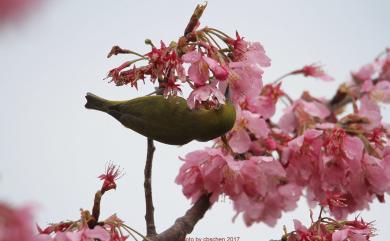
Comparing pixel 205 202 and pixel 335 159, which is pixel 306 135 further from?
pixel 205 202

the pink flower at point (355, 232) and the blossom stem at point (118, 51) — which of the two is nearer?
the blossom stem at point (118, 51)

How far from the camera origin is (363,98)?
3.23m

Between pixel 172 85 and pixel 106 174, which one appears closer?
pixel 172 85

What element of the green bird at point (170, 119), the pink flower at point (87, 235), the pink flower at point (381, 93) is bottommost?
the pink flower at point (87, 235)

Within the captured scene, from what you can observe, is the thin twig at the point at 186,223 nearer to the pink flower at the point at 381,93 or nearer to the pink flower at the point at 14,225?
the pink flower at the point at 14,225

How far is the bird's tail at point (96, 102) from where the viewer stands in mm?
1379

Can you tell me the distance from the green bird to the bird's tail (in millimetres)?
48

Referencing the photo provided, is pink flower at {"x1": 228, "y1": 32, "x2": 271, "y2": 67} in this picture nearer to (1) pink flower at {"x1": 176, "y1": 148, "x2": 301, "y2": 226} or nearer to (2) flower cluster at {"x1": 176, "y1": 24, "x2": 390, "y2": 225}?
(2) flower cluster at {"x1": 176, "y1": 24, "x2": 390, "y2": 225}

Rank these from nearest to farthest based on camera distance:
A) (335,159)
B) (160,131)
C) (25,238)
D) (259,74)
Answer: (25,238) < (160,131) < (259,74) < (335,159)

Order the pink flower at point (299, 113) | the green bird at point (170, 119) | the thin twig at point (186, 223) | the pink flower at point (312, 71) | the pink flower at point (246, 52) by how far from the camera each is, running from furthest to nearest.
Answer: the pink flower at point (312, 71) → the pink flower at point (299, 113) → the thin twig at point (186, 223) → the pink flower at point (246, 52) → the green bird at point (170, 119)

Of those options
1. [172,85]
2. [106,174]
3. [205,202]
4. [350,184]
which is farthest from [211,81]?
[350,184]

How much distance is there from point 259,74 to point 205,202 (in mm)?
628

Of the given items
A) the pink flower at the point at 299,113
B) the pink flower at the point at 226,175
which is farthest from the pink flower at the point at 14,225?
the pink flower at the point at 299,113

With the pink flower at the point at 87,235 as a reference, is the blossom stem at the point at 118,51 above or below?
above
